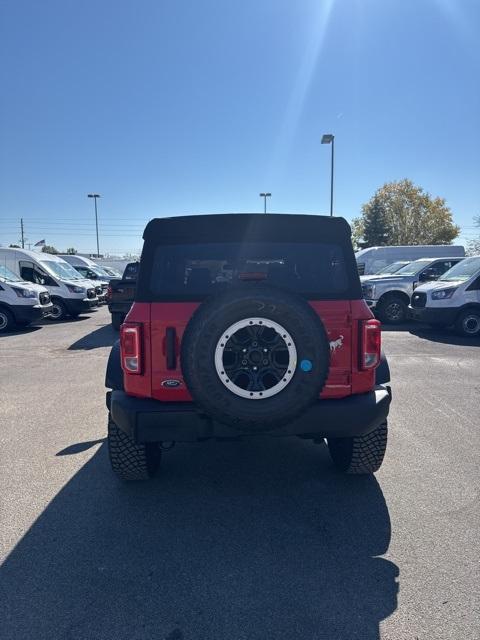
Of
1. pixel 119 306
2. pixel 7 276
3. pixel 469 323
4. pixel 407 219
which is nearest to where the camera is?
pixel 469 323

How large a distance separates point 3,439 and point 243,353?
3038 millimetres

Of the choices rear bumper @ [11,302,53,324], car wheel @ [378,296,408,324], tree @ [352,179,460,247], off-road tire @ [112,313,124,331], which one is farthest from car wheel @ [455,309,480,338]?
tree @ [352,179,460,247]

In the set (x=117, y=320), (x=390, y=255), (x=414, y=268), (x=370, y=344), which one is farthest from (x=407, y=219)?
(x=370, y=344)

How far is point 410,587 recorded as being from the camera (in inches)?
90.6

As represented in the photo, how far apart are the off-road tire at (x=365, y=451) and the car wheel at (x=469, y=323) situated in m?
7.89

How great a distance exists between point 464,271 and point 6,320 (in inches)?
450

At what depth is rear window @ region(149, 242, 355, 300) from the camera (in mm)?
2994

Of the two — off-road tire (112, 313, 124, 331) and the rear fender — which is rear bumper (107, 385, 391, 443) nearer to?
the rear fender

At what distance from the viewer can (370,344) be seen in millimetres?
2914

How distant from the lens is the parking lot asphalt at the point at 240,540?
2.10 metres

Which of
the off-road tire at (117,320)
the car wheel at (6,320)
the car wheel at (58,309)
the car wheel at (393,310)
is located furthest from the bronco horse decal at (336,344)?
the car wheel at (58,309)

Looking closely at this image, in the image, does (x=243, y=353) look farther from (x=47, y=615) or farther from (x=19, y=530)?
(x=19, y=530)

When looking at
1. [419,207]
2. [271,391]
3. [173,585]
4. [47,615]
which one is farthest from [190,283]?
[419,207]

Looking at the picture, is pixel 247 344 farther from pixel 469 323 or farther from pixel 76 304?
pixel 76 304
